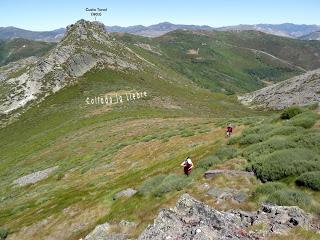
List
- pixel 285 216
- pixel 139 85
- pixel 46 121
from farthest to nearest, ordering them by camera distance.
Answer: pixel 139 85
pixel 46 121
pixel 285 216

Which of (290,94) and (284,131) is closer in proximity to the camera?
(284,131)

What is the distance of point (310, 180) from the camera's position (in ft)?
70.7

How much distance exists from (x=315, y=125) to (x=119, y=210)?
15.8 metres

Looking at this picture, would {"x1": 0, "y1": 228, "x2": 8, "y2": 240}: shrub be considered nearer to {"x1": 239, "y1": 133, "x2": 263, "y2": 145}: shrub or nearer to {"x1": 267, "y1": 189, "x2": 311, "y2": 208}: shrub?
{"x1": 239, "y1": 133, "x2": 263, "y2": 145}: shrub

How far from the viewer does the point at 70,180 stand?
5103cm

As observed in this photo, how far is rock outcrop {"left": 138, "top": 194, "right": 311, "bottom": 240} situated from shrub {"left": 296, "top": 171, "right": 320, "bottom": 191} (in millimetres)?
2804

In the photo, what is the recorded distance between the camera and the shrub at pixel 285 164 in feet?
76.7

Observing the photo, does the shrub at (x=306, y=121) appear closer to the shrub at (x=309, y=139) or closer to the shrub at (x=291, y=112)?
the shrub at (x=309, y=139)

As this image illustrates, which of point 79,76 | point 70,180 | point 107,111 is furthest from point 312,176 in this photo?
point 79,76

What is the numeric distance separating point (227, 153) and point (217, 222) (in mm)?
11618

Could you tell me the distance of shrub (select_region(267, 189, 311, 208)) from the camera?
65.5 feet

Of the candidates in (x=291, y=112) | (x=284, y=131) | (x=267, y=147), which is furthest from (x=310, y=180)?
(x=291, y=112)

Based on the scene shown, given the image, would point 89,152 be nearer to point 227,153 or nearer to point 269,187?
point 227,153

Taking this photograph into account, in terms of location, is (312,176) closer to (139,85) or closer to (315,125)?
(315,125)
